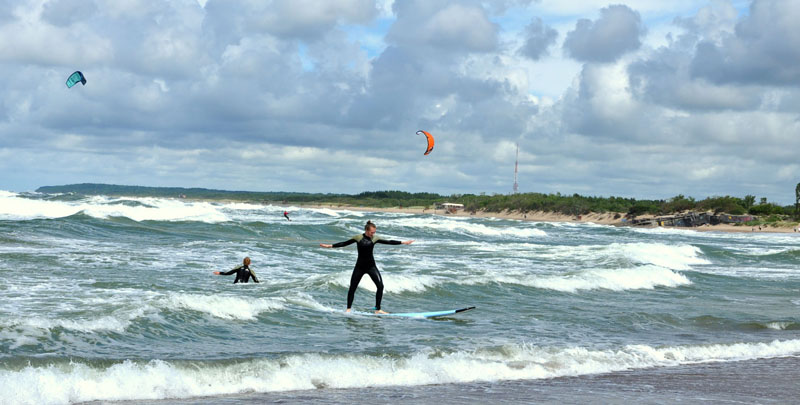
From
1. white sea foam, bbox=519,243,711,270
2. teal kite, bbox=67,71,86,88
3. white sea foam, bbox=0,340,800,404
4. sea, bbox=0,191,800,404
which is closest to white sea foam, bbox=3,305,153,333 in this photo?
sea, bbox=0,191,800,404

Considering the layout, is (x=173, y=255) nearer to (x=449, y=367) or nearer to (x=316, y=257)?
(x=316, y=257)

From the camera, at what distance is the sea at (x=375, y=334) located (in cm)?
789

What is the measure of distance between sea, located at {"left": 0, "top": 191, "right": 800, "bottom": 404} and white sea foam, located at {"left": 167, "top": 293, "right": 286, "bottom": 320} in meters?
0.05

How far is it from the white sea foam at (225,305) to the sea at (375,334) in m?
0.05

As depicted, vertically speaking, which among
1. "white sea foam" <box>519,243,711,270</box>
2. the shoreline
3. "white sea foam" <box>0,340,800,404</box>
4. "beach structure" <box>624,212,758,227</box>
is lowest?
"white sea foam" <box>0,340,800,404</box>

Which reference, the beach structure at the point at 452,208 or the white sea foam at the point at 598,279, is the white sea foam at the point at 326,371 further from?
the beach structure at the point at 452,208

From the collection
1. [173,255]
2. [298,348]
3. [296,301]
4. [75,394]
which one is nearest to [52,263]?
[173,255]

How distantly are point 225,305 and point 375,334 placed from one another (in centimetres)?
287

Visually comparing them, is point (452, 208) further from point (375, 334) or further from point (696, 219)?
point (375, 334)

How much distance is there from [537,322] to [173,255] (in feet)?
44.6

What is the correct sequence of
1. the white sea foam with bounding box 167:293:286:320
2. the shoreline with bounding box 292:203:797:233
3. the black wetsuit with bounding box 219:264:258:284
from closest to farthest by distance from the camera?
the white sea foam with bounding box 167:293:286:320 < the black wetsuit with bounding box 219:264:258:284 < the shoreline with bounding box 292:203:797:233

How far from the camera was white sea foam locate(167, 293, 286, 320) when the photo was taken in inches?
478

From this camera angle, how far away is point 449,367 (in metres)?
9.06

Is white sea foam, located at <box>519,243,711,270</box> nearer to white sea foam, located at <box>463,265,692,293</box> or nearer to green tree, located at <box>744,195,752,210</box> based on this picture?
white sea foam, located at <box>463,265,692,293</box>
